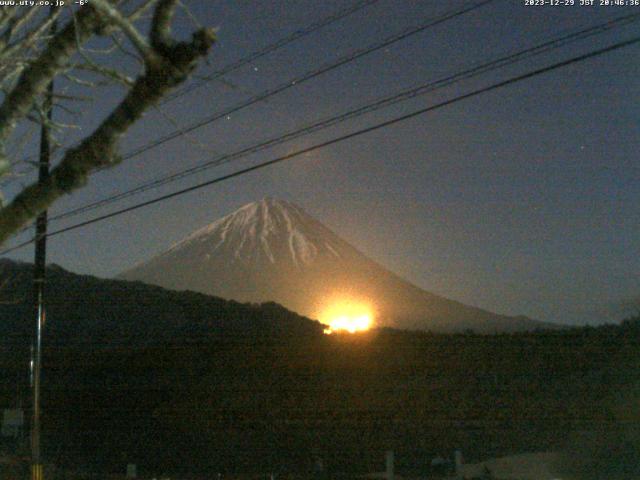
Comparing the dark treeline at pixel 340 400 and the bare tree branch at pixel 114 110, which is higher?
the bare tree branch at pixel 114 110

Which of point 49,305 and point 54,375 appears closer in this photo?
point 54,375

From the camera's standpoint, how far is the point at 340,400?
32625 millimetres

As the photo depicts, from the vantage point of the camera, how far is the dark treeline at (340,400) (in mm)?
26766

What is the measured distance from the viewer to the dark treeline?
2677cm

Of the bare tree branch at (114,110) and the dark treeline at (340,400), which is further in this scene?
the dark treeline at (340,400)

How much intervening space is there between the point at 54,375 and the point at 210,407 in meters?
10.2

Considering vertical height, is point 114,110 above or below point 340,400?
above

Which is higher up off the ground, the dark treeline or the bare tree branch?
the bare tree branch

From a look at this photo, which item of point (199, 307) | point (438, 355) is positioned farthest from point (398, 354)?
point (199, 307)

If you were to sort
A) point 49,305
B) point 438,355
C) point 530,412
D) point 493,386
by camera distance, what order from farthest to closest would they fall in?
point 49,305
point 438,355
point 493,386
point 530,412

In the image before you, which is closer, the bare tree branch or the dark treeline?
the bare tree branch

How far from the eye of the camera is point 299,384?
3447cm

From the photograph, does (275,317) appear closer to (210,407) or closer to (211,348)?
(211,348)

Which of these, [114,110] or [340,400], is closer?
[114,110]
